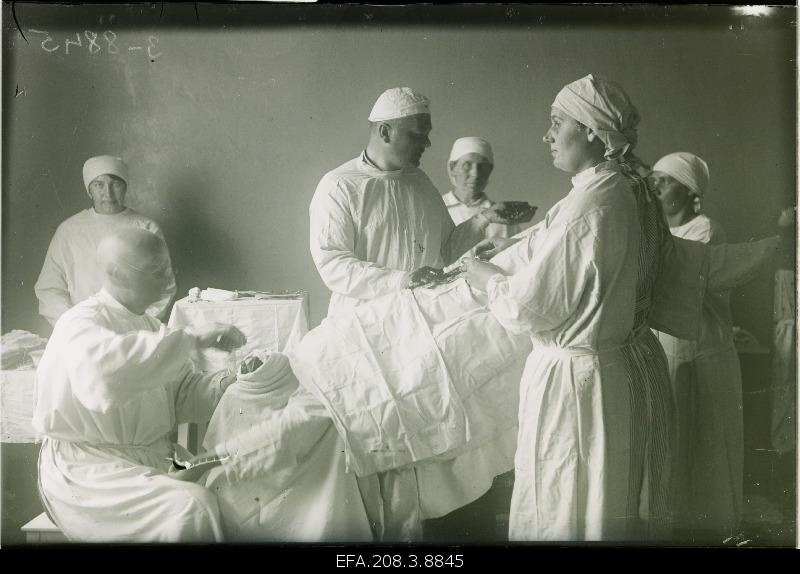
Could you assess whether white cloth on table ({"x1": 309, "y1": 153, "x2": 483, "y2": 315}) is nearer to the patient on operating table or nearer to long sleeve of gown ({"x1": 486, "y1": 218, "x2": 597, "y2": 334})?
the patient on operating table

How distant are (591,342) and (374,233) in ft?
3.04

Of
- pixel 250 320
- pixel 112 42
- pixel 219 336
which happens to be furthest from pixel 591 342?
pixel 112 42

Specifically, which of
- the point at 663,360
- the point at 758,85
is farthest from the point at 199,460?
the point at 758,85

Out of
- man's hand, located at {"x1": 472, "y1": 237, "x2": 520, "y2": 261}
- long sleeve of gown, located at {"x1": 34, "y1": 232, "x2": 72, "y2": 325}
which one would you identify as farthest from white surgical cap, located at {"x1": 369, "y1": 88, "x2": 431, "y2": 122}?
long sleeve of gown, located at {"x1": 34, "y1": 232, "x2": 72, "y2": 325}

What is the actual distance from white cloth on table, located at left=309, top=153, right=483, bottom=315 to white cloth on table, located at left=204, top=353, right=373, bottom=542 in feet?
1.30

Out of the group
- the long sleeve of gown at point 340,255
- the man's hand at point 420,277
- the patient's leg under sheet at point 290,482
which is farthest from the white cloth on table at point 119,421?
the man's hand at point 420,277

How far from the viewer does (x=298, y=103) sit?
3432 mm

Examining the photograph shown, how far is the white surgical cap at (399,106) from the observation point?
3385 millimetres

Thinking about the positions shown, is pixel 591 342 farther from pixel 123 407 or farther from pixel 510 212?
pixel 123 407

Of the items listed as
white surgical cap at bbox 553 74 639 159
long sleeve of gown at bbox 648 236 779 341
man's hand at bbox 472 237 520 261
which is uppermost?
white surgical cap at bbox 553 74 639 159

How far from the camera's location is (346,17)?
347 centimetres

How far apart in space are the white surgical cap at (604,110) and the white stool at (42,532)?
258 centimetres

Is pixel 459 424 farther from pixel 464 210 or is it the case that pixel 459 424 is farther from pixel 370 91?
pixel 370 91

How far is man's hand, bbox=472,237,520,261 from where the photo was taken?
333 cm
